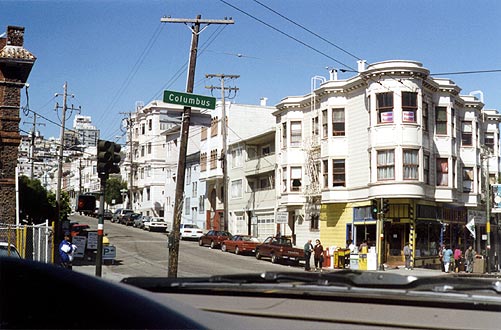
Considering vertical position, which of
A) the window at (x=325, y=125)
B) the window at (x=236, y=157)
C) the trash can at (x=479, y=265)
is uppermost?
the window at (x=325, y=125)

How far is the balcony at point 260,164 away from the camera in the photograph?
46031 millimetres

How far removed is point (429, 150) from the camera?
120ft

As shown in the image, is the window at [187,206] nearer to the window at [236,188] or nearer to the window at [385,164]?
the window at [236,188]

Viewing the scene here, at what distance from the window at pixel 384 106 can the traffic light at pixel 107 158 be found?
2299 centimetres

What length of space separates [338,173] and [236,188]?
651 inches

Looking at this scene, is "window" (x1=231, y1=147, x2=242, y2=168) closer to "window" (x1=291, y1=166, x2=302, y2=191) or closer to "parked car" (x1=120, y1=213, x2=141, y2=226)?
"window" (x1=291, y1=166, x2=302, y2=191)

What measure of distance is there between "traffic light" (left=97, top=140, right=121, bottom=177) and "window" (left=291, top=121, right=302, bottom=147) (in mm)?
27493

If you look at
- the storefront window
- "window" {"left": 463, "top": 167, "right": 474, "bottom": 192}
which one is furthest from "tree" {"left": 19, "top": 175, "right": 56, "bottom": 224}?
"window" {"left": 463, "top": 167, "right": 474, "bottom": 192}

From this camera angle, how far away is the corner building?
35.0 meters

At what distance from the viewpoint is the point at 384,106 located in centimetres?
3544

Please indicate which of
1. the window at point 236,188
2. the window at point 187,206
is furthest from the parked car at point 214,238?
the window at point 187,206

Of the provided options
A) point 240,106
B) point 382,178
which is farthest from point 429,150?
point 240,106

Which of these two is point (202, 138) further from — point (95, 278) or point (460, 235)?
point (95, 278)

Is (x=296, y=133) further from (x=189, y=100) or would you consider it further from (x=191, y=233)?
(x=189, y=100)
